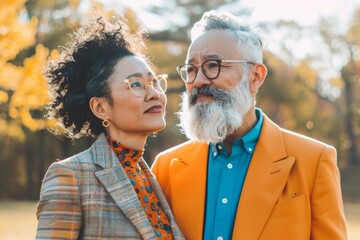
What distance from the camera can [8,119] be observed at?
24.9 meters

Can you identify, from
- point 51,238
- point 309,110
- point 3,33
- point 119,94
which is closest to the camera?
point 51,238

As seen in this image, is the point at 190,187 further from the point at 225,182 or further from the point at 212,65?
the point at 212,65

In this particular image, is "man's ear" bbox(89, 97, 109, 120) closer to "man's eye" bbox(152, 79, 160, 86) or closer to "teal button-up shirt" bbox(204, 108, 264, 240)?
"man's eye" bbox(152, 79, 160, 86)

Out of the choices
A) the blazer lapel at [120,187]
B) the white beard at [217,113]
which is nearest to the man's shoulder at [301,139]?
the white beard at [217,113]

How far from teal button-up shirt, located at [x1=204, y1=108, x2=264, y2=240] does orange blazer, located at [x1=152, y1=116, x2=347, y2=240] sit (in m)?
0.04

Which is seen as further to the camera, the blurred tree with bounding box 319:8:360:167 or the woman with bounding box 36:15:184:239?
the blurred tree with bounding box 319:8:360:167

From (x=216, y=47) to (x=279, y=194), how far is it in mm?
982

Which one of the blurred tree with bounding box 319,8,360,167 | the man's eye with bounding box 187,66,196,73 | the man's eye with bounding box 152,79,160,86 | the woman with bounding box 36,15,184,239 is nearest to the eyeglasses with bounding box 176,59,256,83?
the man's eye with bounding box 187,66,196,73

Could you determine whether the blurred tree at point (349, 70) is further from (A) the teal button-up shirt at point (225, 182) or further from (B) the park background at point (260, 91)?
(A) the teal button-up shirt at point (225, 182)

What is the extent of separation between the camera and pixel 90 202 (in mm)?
3189

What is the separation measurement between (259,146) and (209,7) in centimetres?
2691

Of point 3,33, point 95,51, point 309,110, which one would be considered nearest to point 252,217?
point 95,51

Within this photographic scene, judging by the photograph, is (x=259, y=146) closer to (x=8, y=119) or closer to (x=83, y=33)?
(x=83, y=33)

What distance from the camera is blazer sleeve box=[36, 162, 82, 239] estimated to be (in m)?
3.06
